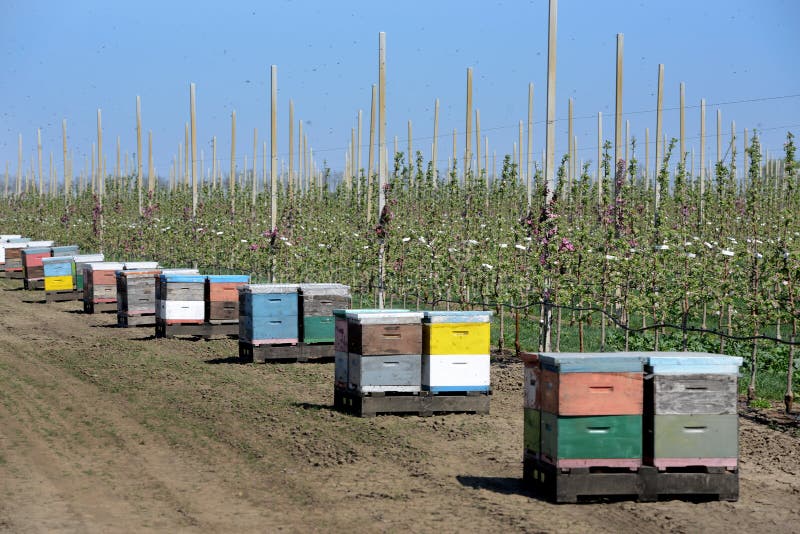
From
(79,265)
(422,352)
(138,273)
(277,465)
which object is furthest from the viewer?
(79,265)

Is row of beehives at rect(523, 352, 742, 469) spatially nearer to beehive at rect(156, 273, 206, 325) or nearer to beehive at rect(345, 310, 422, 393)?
beehive at rect(345, 310, 422, 393)

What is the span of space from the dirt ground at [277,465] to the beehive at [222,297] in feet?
19.1

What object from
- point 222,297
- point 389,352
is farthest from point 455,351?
point 222,297

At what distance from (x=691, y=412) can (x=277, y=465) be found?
4511mm

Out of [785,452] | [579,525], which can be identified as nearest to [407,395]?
[785,452]

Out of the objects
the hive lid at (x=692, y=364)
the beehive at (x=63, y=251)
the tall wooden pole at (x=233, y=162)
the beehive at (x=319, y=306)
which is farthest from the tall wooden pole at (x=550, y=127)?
the tall wooden pole at (x=233, y=162)

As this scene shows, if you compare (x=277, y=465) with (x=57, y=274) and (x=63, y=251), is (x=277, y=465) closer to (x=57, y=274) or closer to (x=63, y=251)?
(x=57, y=274)

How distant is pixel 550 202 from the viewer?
882 inches

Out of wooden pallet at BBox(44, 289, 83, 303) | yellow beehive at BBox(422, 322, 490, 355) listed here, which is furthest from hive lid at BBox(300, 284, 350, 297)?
wooden pallet at BBox(44, 289, 83, 303)

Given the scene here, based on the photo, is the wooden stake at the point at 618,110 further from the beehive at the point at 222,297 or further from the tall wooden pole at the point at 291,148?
the tall wooden pole at the point at 291,148

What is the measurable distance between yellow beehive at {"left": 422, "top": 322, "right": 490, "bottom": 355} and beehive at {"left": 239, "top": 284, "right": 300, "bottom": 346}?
253 inches

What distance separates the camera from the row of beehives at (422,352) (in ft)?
52.2

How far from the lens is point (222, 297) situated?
1048 inches

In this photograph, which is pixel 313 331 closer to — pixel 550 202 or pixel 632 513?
pixel 550 202
